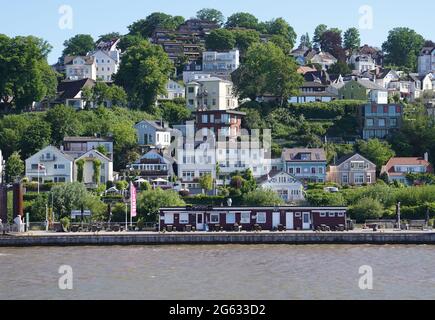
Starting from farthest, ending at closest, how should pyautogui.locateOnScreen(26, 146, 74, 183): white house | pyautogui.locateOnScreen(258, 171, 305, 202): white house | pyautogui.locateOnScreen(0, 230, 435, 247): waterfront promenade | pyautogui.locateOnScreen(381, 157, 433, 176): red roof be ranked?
pyautogui.locateOnScreen(381, 157, 433, 176): red roof, pyautogui.locateOnScreen(26, 146, 74, 183): white house, pyautogui.locateOnScreen(258, 171, 305, 202): white house, pyautogui.locateOnScreen(0, 230, 435, 247): waterfront promenade

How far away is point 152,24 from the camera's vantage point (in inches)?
5561

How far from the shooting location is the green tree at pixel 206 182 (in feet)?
261

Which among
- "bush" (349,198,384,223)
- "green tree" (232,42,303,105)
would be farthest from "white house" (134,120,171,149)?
"bush" (349,198,384,223)

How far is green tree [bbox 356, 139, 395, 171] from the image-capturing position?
86.4m

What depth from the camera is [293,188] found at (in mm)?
79000

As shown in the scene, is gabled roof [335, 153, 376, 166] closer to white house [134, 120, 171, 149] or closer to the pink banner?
white house [134, 120, 171, 149]

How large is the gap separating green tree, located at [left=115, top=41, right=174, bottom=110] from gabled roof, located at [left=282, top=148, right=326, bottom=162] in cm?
1726

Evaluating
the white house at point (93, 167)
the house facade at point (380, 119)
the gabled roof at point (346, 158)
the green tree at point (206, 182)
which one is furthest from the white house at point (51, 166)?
the house facade at point (380, 119)

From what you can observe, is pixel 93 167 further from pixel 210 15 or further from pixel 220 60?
pixel 210 15

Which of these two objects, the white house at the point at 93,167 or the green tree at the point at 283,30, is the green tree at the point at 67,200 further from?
the green tree at the point at 283,30

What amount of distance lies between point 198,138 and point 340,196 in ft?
58.1
